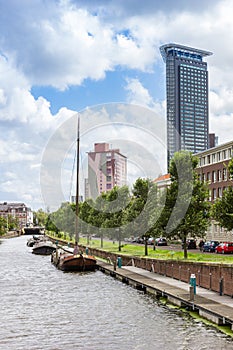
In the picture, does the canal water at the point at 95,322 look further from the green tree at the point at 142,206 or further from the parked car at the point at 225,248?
the parked car at the point at 225,248

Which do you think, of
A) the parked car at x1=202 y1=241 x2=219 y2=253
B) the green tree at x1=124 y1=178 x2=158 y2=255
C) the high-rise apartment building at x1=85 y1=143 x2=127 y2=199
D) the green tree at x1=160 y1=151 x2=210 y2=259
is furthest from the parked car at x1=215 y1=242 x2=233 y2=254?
the high-rise apartment building at x1=85 y1=143 x2=127 y2=199

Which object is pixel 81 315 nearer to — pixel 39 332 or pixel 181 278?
pixel 39 332

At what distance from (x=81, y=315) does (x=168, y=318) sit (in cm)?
590

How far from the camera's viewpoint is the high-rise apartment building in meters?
176

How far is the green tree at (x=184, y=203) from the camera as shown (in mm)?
54875

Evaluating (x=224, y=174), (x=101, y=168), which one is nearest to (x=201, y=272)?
(x=224, y=174)

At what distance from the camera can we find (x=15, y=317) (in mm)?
33969

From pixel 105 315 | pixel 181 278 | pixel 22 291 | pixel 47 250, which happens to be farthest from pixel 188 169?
pixel 47 250

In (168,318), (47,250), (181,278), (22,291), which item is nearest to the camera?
(168,318)

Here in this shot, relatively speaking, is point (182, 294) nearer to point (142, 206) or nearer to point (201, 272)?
point (201, 272)

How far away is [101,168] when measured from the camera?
609ft

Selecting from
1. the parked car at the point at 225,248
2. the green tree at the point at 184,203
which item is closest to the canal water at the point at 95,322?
the green tree at the point at 184,203

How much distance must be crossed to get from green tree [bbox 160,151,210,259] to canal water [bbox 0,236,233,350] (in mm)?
9374

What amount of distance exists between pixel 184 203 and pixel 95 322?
25663 millimetres
